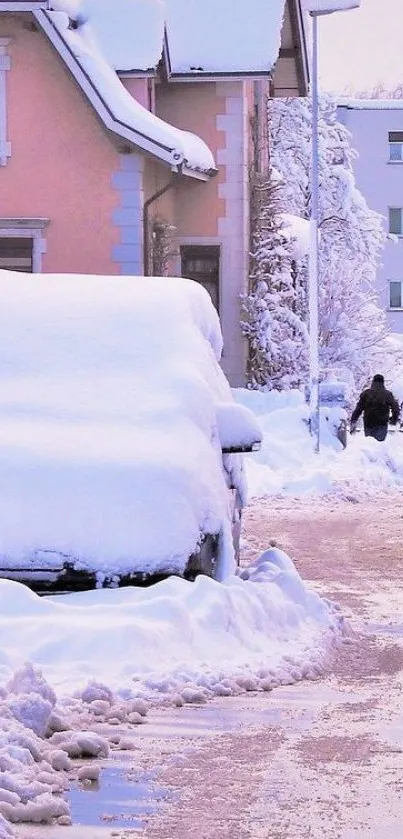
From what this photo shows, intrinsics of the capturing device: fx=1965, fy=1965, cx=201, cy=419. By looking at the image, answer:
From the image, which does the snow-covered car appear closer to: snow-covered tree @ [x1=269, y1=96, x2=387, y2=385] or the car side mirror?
the car side mirror

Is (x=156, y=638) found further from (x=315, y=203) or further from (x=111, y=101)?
(x=315, y=203)

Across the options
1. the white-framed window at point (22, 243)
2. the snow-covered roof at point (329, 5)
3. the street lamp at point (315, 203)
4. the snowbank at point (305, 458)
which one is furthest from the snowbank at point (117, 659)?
the white-framed window at point (22, 243)

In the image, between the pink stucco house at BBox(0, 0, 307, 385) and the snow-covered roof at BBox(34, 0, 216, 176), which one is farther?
the pink stucco house at BBox(0, 0, 307, 385)

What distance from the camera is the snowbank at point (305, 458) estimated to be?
2047 cm

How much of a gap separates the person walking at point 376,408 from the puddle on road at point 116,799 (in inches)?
790

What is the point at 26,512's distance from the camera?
799cm

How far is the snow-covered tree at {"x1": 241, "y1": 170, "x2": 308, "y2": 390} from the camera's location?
98.3 feet

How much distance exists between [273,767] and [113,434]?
110 inches

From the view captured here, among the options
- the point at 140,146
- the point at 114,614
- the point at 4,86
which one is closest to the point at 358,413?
the point at 140,146

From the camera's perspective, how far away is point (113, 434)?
27.9 ft

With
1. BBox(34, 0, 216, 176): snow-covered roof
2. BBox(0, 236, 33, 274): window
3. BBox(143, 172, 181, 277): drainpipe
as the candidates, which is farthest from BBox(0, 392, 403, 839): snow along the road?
BBox(0, 236, 33, 274): window

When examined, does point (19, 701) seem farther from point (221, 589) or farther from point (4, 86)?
point (4, 86)

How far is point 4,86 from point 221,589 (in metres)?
19.2

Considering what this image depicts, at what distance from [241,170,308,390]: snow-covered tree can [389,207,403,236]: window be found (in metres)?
37.4
